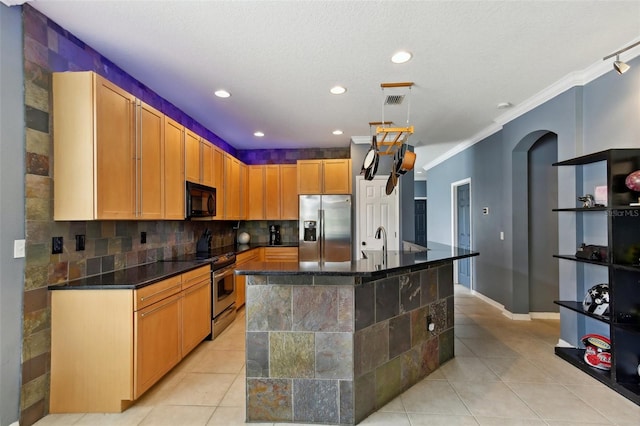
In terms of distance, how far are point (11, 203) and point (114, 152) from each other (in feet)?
2.20

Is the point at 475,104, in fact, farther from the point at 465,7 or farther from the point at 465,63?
the point at 465,7

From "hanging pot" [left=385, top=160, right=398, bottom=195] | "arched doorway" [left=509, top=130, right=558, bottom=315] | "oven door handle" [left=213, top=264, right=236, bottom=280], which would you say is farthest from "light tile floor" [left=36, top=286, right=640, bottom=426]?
"hanging pot" [left=385, top=160, right=398, bottom=195]

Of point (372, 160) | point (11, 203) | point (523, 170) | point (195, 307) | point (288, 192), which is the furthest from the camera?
point (288, 192)

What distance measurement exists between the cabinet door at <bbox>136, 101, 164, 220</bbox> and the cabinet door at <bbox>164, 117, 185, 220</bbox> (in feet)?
0.22

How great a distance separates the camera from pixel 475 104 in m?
3.55

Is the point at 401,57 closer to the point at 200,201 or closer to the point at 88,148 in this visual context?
the point at 88,148

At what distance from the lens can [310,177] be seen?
516 cm

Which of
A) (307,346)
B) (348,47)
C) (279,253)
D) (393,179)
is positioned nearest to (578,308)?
(393,179)

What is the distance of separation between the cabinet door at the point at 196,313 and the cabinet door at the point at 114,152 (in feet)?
3.16

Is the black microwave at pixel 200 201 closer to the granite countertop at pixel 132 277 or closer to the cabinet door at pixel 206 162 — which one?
the cabinet door at pixel 206 162

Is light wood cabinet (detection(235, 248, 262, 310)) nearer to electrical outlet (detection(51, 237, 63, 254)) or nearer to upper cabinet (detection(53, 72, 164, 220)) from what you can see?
upper cabinet (detection(53, 72, 164, 220))

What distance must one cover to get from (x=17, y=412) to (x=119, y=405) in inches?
21.2

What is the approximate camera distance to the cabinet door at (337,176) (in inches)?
201

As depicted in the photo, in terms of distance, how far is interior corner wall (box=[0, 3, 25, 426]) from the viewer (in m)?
1.76
